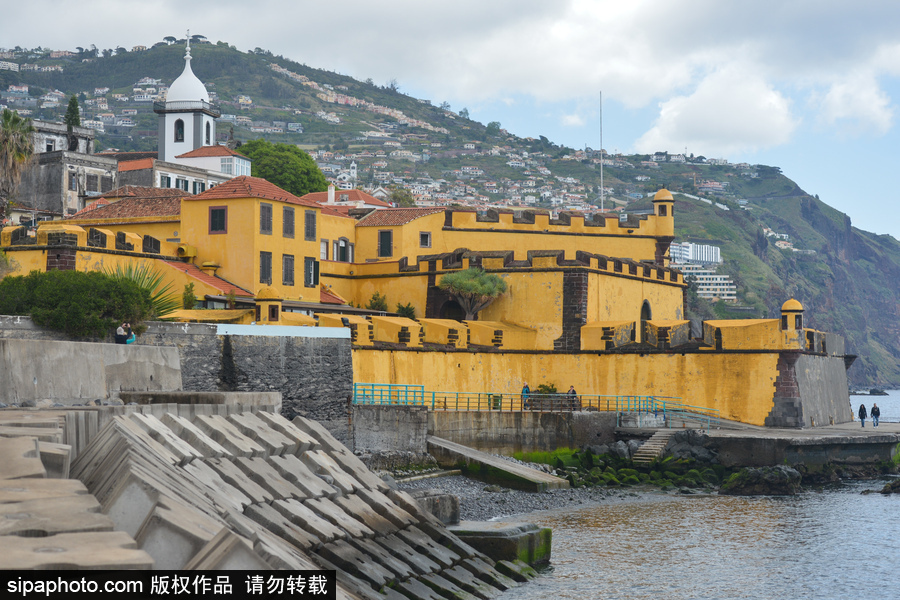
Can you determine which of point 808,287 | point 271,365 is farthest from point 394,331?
point 808,287

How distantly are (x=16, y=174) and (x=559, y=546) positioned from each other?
2496 centimetres

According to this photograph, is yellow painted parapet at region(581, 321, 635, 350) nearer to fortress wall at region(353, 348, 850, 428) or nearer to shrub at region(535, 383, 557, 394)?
fortress wall at region(353, 348, 850, 428)

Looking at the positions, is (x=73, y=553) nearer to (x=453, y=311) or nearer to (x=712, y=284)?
(x=453, y=311)

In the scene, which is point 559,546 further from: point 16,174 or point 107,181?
point 107,181

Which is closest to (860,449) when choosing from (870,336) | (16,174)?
(16,174)

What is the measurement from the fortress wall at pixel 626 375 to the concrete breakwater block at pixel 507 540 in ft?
47.4

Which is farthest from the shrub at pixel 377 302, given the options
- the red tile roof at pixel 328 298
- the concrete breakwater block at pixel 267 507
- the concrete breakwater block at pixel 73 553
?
the concrete breakwater block at pixel 73 553

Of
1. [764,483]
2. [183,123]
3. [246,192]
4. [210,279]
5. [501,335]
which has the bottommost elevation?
[764,483]

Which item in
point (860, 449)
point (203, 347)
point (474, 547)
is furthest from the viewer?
point (860, 449)

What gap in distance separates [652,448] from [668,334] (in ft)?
17.9

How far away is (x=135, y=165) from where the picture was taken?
59.4 meters

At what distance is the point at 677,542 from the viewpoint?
2255 cm

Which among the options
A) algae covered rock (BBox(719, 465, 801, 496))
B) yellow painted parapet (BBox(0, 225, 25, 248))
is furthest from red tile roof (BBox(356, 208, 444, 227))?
algae covered rock (BBox(719, 465, 801, 496))

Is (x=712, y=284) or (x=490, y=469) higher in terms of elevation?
(x=712, y=284)
